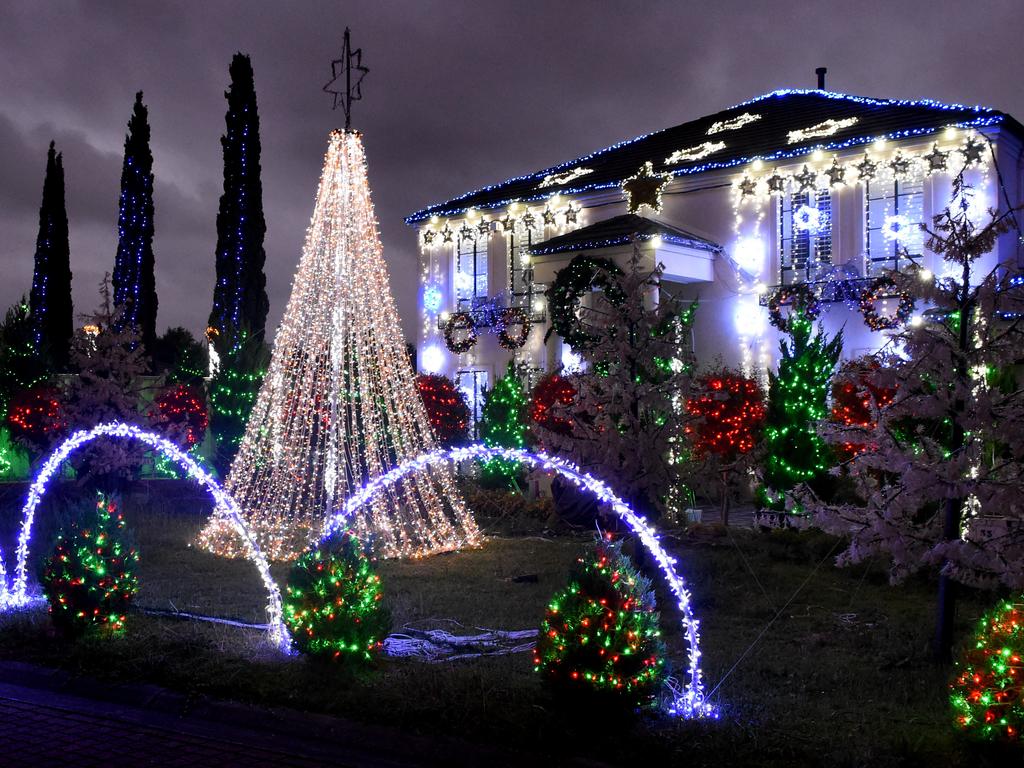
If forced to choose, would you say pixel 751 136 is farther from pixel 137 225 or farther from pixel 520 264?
pixel 137 225

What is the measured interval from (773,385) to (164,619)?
10.7 metres

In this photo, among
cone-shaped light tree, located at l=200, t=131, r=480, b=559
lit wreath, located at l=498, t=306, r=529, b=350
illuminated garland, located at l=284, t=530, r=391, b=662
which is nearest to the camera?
illuminated garland, located at l=284, t=530, r=391, b=662

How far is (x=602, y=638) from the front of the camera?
673 centimetres

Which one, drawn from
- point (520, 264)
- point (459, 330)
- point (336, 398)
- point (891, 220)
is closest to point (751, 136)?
point (891, 220)

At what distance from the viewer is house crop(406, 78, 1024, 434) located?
66.9 feet

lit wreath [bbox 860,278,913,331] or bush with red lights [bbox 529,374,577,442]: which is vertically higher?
lit wreath [bbox 860,278,913,331]

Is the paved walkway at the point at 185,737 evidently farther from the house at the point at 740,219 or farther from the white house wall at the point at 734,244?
the white house wall at the point at 734,244

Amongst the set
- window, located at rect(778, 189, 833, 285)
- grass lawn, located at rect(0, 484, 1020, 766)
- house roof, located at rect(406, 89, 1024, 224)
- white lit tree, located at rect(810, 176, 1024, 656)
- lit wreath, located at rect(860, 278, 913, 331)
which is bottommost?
grass lawn, located at rect(0, 484, 1020, 766)

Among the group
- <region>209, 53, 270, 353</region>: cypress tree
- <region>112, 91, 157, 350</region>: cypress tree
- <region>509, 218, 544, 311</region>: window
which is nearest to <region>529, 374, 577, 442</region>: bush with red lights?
<region>509, 218, 544, 311</region>: window

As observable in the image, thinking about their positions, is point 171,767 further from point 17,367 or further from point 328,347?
point 17,367

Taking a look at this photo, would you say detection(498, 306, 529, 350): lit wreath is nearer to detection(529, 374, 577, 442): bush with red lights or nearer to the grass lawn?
detection(529, 374, 577, 442): bush with red lights

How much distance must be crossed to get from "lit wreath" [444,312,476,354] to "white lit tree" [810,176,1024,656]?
18.8 m

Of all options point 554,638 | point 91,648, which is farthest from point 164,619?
point 554,638

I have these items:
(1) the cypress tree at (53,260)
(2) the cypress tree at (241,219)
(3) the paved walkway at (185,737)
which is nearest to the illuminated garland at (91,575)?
(3) the paved walkway at (185,737)
